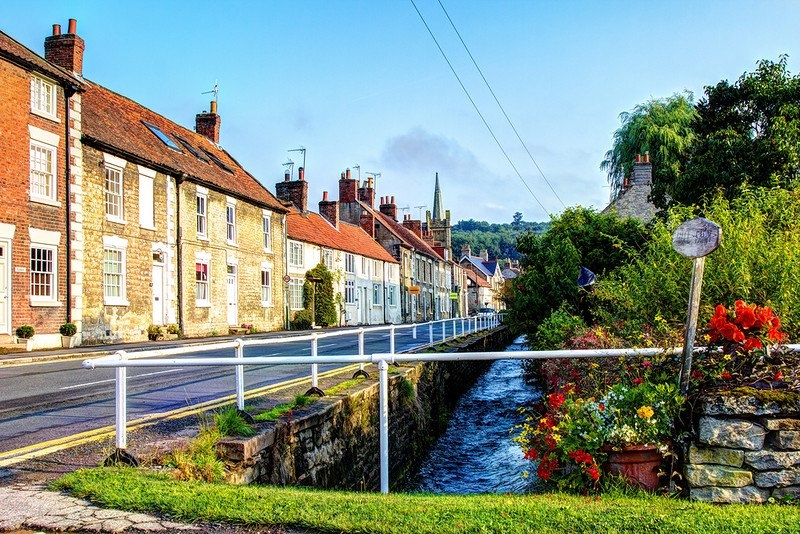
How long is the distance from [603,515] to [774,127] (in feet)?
57.3

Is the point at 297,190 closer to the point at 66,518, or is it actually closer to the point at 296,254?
the point at 296,254

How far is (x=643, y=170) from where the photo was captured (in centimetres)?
3259

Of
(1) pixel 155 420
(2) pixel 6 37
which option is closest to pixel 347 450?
(1) pixel 155 420

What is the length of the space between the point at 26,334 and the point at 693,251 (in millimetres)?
19204

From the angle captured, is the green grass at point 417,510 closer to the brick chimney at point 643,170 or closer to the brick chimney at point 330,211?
the brick chimney at point 643,170

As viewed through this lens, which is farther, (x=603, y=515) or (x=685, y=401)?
(x=685, y=401)

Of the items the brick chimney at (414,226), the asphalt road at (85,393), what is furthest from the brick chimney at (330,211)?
the asphalt road at (85,393)

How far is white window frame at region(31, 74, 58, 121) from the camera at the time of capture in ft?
68.1

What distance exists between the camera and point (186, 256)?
92.8ft

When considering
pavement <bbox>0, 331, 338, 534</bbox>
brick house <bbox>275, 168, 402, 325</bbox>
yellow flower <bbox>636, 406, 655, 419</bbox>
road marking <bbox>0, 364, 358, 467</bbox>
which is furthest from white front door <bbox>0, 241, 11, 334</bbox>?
brick house <bbox>275, 168, 402, 325</bbox>

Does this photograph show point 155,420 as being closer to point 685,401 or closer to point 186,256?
point 685,401

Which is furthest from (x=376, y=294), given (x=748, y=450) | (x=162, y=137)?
(x=748, y=450)

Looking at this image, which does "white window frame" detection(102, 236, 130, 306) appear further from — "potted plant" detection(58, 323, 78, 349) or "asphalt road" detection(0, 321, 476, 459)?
"asphalt road" detection(0, 321, 476, 459)

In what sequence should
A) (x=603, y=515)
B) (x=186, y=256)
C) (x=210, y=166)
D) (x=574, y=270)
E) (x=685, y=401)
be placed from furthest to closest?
(x=210, y=166)
(x=186, y=256)
(x=574, y=270)
(x=685, y=401)
(x=603, y=515)
